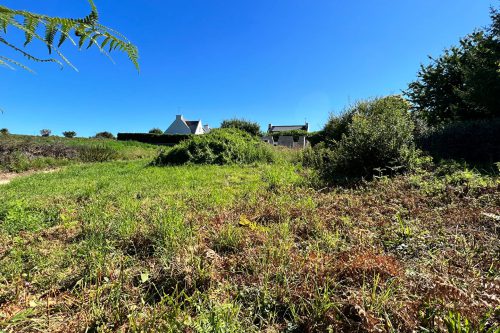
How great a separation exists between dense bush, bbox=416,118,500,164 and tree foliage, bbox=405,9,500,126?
2.66 meters

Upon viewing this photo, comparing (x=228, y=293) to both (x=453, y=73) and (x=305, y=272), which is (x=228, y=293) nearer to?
(x=305, y=272)

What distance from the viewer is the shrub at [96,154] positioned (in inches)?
665

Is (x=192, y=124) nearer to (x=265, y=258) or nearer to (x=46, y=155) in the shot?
(x=46, y=155)

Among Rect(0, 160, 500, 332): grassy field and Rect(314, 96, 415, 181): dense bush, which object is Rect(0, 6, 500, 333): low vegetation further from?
Rect(314, 96, 415, 181): dense bush

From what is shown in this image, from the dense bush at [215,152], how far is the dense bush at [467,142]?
5846 millimetres

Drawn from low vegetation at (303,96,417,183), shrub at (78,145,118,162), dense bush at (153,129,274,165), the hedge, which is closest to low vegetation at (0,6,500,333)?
low vegetation at (303,96,417,183)

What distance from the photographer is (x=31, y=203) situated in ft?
15.9

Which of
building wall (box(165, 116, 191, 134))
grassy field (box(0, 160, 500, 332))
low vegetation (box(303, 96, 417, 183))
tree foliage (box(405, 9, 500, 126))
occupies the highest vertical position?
building wall (box(165, 116, 191, 134))

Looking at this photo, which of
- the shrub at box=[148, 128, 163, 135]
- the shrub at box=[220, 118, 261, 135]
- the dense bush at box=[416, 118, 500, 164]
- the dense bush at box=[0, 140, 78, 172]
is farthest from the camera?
the shrub at box=[148, 128, 163, 135]

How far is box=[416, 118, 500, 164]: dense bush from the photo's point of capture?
738cm

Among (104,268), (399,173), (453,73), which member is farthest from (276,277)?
(453,73)

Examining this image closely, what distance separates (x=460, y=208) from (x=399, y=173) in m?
2.30

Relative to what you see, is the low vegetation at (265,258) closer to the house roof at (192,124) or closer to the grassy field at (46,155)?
the grassy field at (46,155)

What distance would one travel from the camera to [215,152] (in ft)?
38.7
